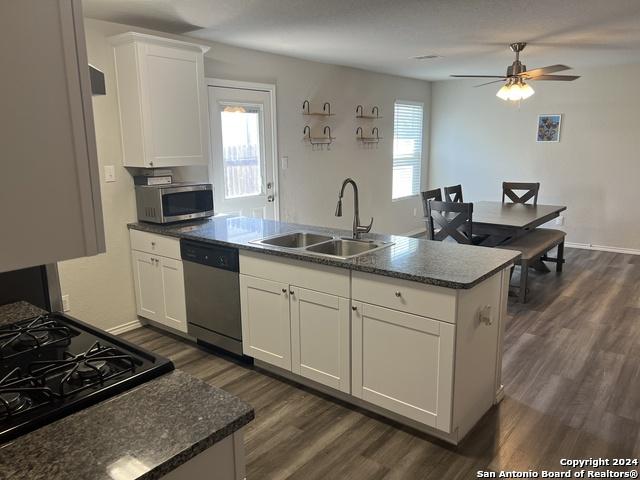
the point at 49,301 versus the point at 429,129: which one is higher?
the point at 429,129

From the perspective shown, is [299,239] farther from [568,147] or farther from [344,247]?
[568,147]

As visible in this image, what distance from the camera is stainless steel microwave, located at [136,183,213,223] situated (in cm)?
356

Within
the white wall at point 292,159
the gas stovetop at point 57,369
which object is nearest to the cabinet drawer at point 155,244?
the white wall at point 292,159

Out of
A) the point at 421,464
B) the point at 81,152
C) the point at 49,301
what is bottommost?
the point at 421,464

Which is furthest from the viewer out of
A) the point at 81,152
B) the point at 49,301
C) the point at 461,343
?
the point at 461,343

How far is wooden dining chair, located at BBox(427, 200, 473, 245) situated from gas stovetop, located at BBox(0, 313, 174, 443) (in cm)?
340

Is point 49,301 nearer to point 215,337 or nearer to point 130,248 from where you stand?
point 215,337

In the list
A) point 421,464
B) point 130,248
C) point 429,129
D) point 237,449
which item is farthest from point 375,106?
point 237,449

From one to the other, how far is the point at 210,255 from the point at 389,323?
1.39m

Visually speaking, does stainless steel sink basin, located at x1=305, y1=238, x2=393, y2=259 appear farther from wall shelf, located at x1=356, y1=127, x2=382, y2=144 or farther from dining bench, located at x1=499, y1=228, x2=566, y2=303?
wall shelf, located at x1=356, y1=127, x2=382, y2=144

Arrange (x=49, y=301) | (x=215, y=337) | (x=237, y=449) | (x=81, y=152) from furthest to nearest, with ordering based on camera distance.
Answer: (x=215, y=337) < (x=49, y=301) < (x=237, y=449) < (x=81, y=152)

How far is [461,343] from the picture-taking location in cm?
220

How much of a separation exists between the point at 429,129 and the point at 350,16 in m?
4.63

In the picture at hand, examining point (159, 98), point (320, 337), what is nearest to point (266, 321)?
point (320, 337)
